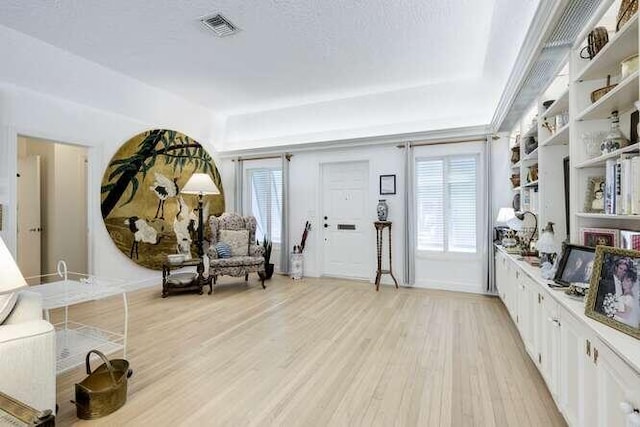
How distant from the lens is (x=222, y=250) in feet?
15.7

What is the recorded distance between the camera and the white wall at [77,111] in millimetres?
3373

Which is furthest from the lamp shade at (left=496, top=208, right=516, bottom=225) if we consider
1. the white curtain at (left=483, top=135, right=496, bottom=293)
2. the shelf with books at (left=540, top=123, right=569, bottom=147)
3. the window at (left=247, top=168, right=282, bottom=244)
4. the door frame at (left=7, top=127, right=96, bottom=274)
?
the door frame at (left=7, top=127, right=96, bottom=274)

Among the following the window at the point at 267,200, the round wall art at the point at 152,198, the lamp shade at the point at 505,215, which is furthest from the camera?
the window at the point at 267,200

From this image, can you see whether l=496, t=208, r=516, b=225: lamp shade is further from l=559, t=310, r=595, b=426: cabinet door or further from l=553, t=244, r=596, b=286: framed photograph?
l=559, t=310, r=595, b=426: cabinet door

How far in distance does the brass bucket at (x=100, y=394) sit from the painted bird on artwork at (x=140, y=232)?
2.97m

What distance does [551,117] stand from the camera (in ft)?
9.25

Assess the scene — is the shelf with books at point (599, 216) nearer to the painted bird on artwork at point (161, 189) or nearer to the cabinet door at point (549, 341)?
the cabinet door at point (549, 341)

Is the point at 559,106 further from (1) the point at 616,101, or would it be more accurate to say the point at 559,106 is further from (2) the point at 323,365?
(2) the point at 323,365

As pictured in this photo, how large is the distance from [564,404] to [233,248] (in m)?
4.31

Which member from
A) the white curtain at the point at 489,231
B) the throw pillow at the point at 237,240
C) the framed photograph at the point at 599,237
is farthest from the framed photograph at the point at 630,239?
the throw pillow at the point at 237,240

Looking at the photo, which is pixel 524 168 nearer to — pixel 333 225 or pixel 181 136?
pixel 333 225

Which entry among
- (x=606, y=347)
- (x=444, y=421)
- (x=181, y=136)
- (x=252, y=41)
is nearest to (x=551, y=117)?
(x=606, y=347)

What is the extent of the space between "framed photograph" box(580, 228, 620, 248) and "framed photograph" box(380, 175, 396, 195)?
3076 mm

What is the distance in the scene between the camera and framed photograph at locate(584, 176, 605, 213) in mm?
1972
